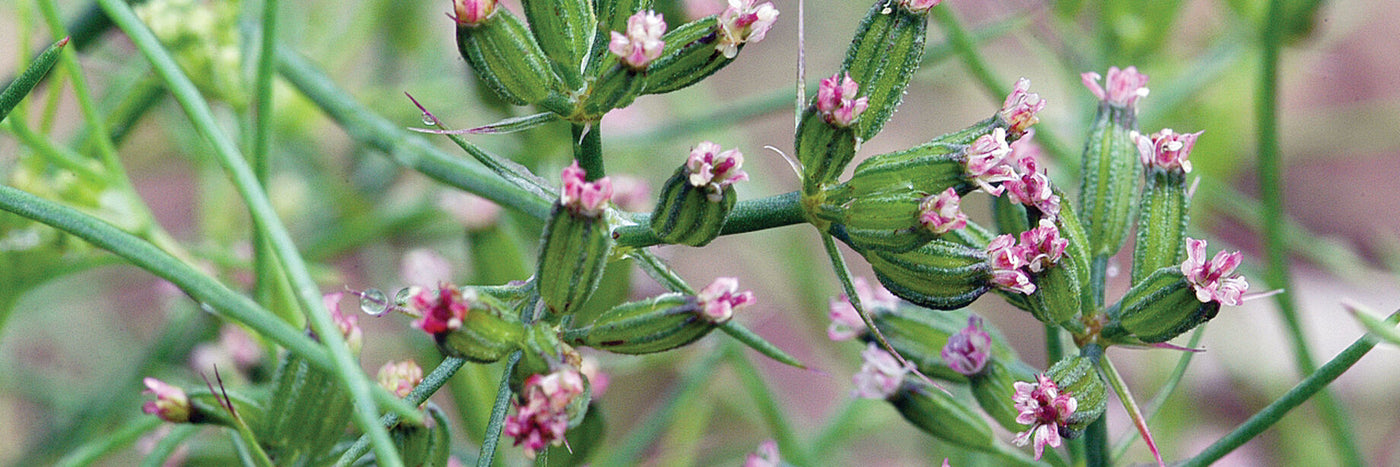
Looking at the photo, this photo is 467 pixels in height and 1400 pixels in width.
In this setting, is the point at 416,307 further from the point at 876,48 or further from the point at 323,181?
the point at 323,181

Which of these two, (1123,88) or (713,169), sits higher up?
(1123,88)

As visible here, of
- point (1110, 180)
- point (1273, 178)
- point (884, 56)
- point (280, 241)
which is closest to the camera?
point (280, 241)

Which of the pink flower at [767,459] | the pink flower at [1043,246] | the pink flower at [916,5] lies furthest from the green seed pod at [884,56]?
the pink flower at [767,459]

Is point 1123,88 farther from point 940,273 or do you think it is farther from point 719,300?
point 719,300

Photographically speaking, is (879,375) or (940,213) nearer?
(940,213)

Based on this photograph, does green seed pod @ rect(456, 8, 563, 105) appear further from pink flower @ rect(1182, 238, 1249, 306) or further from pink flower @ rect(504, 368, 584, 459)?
pink flower @ rect(1182, 238, 1249, 306)

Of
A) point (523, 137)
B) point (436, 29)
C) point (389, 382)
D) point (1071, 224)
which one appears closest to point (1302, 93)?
point (436, 29)

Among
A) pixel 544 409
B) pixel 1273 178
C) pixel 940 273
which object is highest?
pixel 1273 178

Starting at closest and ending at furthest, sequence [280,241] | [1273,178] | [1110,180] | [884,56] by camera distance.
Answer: [280,241] → [884,56] → [1110,180] → [1273,178]

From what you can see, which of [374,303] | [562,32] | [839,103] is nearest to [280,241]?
[374,303]
